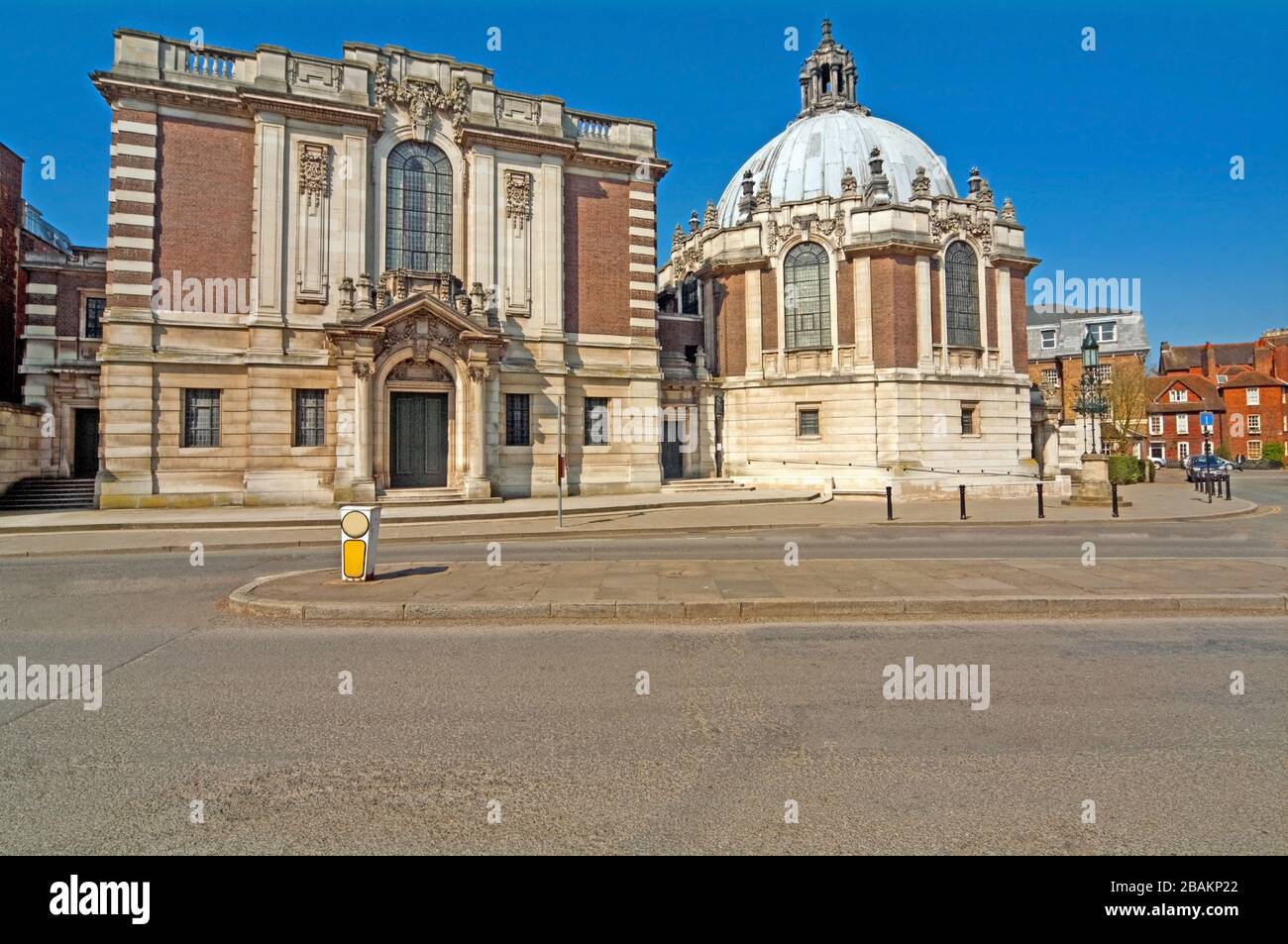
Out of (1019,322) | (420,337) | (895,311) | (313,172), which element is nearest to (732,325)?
(895,311)

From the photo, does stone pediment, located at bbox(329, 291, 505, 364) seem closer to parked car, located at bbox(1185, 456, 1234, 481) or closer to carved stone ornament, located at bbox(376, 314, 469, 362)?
carved stone ornament, located at bbox(376, 314, 469, 362)

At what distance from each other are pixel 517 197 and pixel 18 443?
19554mm

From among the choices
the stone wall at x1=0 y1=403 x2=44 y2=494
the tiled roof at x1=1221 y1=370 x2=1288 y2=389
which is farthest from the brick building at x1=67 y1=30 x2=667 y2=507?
the tiled roof at x1=1221 y1=370 x2=1288 y2=389

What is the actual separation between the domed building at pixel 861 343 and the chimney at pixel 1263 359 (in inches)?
2601

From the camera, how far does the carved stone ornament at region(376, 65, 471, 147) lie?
80.5 ft

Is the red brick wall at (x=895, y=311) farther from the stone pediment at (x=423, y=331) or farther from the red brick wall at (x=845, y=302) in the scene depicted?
the stone pediment at (x=423, y=331)

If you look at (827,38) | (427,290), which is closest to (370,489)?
(427,290)

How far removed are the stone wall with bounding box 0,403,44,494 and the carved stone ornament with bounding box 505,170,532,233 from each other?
60.3ft

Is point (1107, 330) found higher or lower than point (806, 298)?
higher

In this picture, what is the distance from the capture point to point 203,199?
2261cm

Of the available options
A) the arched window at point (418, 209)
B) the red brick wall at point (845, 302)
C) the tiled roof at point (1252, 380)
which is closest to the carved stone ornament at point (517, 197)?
the arched window at point (418, 209)

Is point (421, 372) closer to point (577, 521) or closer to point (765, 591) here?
point (577, 521)

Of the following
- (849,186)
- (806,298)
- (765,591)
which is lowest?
(765,591)
